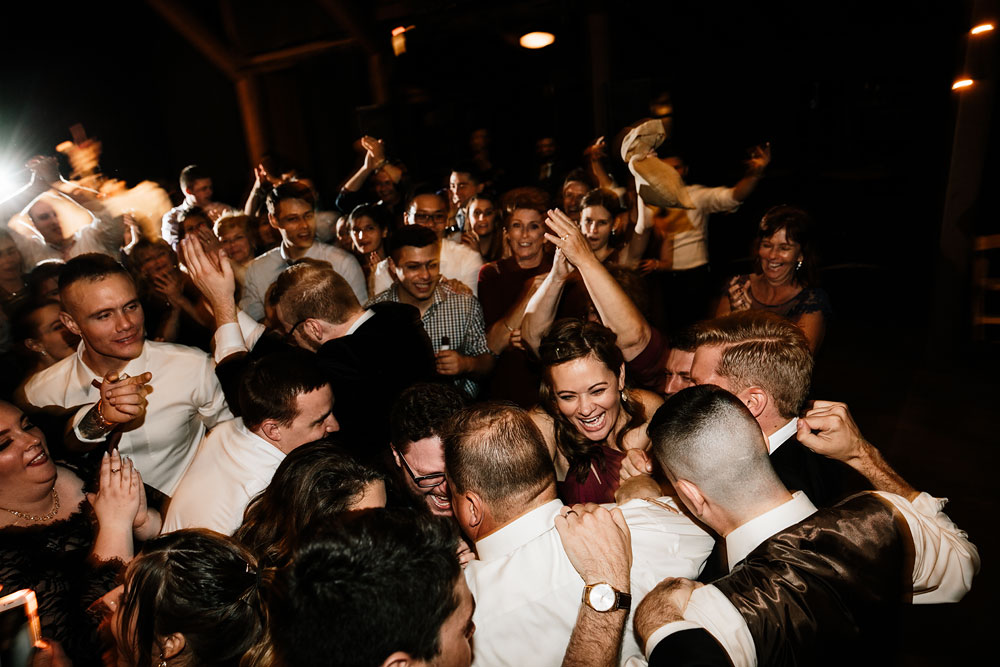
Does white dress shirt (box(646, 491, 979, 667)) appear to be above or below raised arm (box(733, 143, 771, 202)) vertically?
below

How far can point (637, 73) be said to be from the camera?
8.06 m

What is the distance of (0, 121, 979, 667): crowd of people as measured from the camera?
Answer: 3.94ft

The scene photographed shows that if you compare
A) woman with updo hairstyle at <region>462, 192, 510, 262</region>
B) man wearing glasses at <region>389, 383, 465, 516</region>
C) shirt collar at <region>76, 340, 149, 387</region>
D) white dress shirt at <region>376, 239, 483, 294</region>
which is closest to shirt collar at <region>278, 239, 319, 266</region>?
white dress shirt at <region>376, 239, 483, 294</region>

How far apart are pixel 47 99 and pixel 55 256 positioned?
5.67 metres

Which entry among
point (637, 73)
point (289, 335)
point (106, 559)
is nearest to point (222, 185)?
point (637, 73)

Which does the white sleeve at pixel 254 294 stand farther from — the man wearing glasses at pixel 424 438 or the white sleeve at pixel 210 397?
the man wearing glasses at pixel 424 438

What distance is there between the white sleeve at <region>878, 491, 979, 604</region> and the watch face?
68 cm

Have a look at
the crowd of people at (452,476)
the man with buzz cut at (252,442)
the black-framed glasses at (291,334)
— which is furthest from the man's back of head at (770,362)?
the black-framed glasses at (291,334)

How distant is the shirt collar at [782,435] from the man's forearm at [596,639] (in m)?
0.76

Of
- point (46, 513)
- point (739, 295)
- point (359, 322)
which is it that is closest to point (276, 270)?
point (359, 322)

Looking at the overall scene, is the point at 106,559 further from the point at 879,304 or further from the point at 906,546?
the point at 879,304

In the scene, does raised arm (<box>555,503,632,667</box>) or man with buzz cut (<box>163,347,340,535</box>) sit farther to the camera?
man with buzz cut (<box>163,347,340,535</box>)

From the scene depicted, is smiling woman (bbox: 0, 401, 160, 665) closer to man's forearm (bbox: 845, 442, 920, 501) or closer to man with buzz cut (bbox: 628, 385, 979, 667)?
man with buzz cut (bbox: 628, 385, 979, 667)

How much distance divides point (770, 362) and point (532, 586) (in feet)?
3.35
